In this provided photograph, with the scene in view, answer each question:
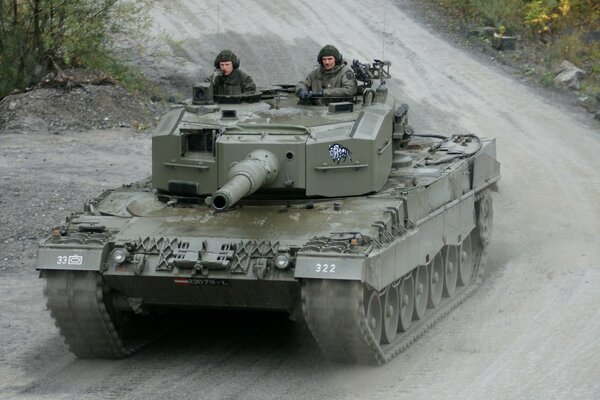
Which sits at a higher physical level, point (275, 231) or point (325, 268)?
point (275, 231)

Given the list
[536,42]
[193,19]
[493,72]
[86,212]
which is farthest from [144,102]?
[86,212]

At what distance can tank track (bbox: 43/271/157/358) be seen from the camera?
14070 mm

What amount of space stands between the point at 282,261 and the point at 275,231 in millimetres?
802

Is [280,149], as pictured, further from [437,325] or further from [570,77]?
[570,77]

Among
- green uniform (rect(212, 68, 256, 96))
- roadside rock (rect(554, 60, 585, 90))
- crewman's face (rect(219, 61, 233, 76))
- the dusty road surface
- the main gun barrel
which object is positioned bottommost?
the dusty road surface

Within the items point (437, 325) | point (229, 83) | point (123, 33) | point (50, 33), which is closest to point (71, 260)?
point (229, 83)

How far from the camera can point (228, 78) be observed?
1739cm

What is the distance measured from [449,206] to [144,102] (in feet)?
39.7

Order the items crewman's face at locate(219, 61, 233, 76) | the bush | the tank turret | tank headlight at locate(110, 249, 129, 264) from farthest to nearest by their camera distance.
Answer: the bush
crewman's face at locate(219, 61, 233, 76)
the tank turret
tank headlight at locate(110, 249, 129, 264)

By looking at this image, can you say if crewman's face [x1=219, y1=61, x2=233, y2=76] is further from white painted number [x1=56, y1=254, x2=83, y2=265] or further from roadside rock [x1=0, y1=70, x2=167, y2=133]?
roadside rock [x1=0, y1=70, x2=167, y2=133]

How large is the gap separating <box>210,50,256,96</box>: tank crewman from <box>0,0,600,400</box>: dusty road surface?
2982 millimetres

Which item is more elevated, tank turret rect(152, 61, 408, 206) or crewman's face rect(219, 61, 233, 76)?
crewman's face rect(219, 61, 233, 76)

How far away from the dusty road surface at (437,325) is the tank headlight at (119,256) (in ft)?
4.09

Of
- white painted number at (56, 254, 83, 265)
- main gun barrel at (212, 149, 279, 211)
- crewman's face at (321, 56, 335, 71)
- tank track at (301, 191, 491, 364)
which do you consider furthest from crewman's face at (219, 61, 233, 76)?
tank track at (301, 191, 491, 364)
